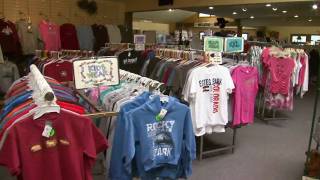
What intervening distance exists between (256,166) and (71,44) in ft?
18.0

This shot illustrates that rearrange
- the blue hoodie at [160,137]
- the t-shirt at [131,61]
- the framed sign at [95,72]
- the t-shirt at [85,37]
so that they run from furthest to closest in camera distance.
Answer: the t-shirt at [85,37], the t-shirt at [131,61], the framed sign at [95,72], the blue hoodie at [160,137]

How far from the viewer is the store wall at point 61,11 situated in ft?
24.7

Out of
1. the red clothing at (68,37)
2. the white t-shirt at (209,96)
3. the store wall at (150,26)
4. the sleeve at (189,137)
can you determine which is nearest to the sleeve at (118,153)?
the sleeve at (189,137)

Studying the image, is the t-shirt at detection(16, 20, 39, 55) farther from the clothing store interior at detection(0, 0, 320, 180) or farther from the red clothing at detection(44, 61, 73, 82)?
the red clothing at detection(44, 61, 73, 82)

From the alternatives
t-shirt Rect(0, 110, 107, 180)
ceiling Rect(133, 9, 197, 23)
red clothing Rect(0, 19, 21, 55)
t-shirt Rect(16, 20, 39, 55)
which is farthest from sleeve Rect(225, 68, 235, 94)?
ceiling Rect(133, 9, 197, 23)

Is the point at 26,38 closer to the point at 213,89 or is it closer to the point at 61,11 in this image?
the point at 61,11

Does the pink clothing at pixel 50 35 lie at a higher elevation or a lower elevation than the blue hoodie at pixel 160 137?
higher

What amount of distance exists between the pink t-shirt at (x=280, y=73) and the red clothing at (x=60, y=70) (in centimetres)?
351

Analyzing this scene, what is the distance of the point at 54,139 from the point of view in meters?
1.80

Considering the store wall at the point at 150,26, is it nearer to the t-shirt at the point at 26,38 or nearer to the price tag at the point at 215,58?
the t-shirt at the point at 26,38

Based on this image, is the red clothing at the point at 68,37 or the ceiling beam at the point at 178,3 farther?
the ceiling beam at the point at 178,3

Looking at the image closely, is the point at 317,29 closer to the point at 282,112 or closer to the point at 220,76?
the point at 282,112

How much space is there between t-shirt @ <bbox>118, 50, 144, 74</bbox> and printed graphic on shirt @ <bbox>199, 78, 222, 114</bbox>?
1835 millimetres

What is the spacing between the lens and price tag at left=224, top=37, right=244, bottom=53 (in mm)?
4500
